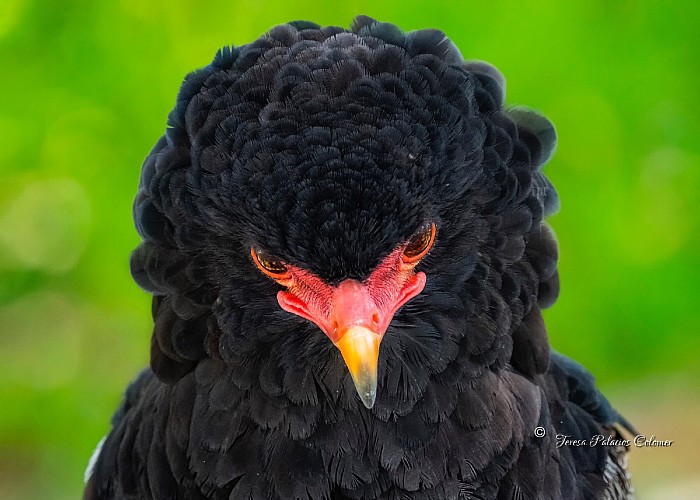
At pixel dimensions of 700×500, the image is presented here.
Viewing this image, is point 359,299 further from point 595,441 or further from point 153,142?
point 153,142

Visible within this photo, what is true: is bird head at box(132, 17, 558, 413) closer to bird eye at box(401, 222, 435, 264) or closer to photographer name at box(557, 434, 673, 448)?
bird eye at box(401, 222, 435, 264)

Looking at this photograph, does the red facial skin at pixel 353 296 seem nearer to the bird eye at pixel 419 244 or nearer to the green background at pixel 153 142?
the bird eye at pixel 419 244

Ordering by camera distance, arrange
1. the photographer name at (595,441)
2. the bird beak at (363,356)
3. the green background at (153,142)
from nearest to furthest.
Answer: the bird beak at (363,356), the photographer name at (595,441), the green background at (153,142)

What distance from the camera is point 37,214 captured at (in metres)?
5.73

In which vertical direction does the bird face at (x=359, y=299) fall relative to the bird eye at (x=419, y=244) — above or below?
below

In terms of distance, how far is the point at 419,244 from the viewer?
255 cm

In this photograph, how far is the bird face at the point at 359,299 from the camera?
7.90ft

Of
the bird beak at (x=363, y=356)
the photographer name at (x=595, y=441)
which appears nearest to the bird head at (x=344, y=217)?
the bird beak at (x=363, y=356)

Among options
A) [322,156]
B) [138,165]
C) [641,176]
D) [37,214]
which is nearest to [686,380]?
[641,176]

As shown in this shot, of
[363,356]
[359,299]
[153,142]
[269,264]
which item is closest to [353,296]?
[359,299]

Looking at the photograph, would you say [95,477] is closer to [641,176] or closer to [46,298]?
[46,298]

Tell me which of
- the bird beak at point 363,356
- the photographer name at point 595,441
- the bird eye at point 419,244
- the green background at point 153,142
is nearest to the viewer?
the bird beak at point 363,356

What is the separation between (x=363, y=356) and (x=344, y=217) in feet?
1.25

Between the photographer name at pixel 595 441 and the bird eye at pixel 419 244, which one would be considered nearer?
the bird eye at pixel 419 244
